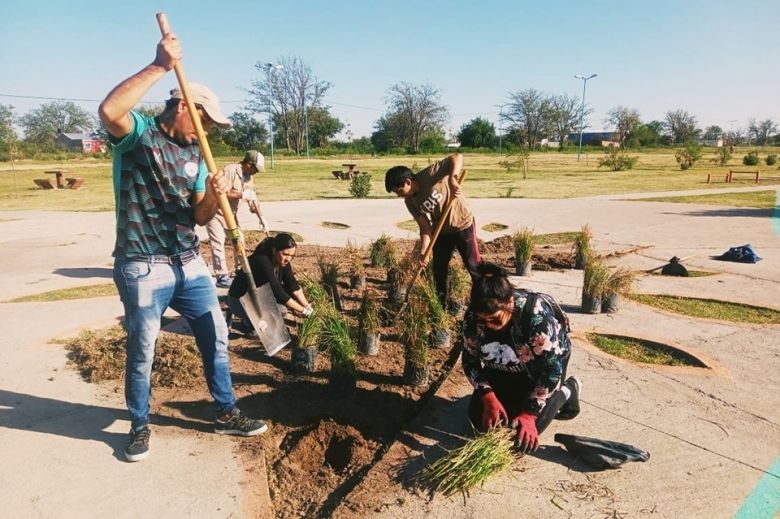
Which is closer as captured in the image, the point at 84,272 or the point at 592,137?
the point at 84,272

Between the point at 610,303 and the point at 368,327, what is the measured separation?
8.73 ft

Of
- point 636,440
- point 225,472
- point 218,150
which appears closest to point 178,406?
point 225,472

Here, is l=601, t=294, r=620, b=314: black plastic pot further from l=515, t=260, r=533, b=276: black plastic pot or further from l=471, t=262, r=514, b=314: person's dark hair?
l=471, t=262, r=514, b=314: person's dark hair

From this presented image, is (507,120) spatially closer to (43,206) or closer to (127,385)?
(43,206)

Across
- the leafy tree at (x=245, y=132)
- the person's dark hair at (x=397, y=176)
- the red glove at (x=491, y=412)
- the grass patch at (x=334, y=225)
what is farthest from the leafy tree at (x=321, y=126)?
the red glove at (x=491, y=412)

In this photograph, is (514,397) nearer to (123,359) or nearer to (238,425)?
(238,425)

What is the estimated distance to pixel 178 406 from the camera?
378 centimetres

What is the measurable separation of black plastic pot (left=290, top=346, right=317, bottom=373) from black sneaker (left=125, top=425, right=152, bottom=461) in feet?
4.13

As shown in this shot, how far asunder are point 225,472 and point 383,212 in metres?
11.3

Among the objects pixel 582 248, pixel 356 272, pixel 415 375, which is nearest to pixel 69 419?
pixel 415 375

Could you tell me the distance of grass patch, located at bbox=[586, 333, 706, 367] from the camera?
454 centimetres

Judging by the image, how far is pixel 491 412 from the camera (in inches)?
123

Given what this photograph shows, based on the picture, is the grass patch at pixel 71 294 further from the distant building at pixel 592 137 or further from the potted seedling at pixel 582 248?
the distant building at pixel 592 137

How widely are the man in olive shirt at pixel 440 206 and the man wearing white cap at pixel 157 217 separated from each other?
223 cm
